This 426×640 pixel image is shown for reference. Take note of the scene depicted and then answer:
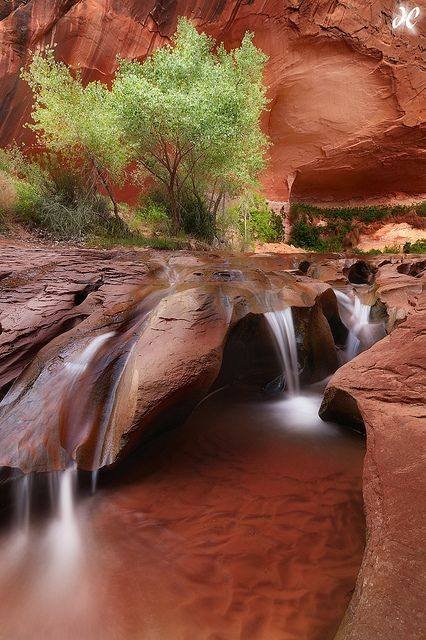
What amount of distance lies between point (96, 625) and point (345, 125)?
25.4m

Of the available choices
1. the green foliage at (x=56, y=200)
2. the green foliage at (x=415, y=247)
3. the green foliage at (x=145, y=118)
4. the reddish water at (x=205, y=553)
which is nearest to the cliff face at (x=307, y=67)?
the green foliage at (x=145, y=118)

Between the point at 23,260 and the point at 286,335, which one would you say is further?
the point at 23,260

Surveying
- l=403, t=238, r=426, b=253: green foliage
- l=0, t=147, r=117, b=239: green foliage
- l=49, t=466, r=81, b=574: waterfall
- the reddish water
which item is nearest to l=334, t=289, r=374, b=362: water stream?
the reddish water

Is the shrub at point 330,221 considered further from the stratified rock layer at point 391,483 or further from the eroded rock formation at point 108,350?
the stratified rock layer at point 391,483

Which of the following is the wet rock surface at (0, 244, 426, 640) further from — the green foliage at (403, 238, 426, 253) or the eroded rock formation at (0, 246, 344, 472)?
the green foliage at (403, 238, 426, 253)

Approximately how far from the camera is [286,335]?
5.25 meters

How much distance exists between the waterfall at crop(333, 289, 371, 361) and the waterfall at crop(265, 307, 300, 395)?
1462mm

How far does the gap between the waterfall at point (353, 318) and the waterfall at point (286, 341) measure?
1462mm

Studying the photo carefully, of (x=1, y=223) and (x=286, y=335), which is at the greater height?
(x=1, y=223)

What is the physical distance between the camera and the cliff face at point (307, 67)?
15.9 metres

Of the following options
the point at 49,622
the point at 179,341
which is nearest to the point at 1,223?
the point at 179,341

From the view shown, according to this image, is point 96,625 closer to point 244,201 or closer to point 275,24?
point 244,201

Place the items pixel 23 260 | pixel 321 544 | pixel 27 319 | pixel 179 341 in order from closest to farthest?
pixel 321 544, pixel 179 341, pixel 27 319, pixel 23 260

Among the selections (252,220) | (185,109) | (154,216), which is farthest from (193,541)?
(252,220)
